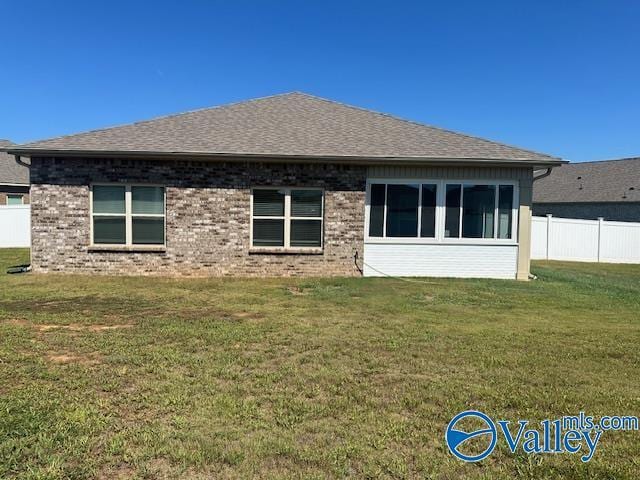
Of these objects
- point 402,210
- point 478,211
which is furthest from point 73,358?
point 478,211

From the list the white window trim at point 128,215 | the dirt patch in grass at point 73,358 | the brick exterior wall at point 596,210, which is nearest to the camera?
the dirt patch in grass at point 73,358

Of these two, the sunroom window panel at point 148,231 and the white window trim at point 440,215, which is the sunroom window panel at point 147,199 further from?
the white window trim at point 440,215

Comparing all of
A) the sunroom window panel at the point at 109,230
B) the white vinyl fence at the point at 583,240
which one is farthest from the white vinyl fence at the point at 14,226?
the white vinyl fence at the point at 583,240

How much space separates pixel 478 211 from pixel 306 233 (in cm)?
476

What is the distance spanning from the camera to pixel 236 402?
12.7ft

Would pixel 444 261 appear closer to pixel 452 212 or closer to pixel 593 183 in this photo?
pixel 452 212

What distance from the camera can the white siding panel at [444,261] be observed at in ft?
40.9

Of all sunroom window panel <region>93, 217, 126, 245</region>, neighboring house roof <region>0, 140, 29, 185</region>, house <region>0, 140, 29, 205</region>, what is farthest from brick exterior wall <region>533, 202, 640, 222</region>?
neighboring house roof <region>0, 140, 29, 185</region>

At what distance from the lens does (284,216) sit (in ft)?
40.2

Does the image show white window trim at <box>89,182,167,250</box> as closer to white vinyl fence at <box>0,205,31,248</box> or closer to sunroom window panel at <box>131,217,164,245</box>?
sunroom window panel at <box>131,217,164,245</box>

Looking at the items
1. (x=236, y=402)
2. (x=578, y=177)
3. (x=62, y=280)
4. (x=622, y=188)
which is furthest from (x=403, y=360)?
(x=578, y=177)

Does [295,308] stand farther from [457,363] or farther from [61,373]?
[61,373]

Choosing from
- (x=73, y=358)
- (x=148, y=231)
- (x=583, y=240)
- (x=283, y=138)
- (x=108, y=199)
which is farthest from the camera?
(x=583, y=240)

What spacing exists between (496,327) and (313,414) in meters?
4.25
